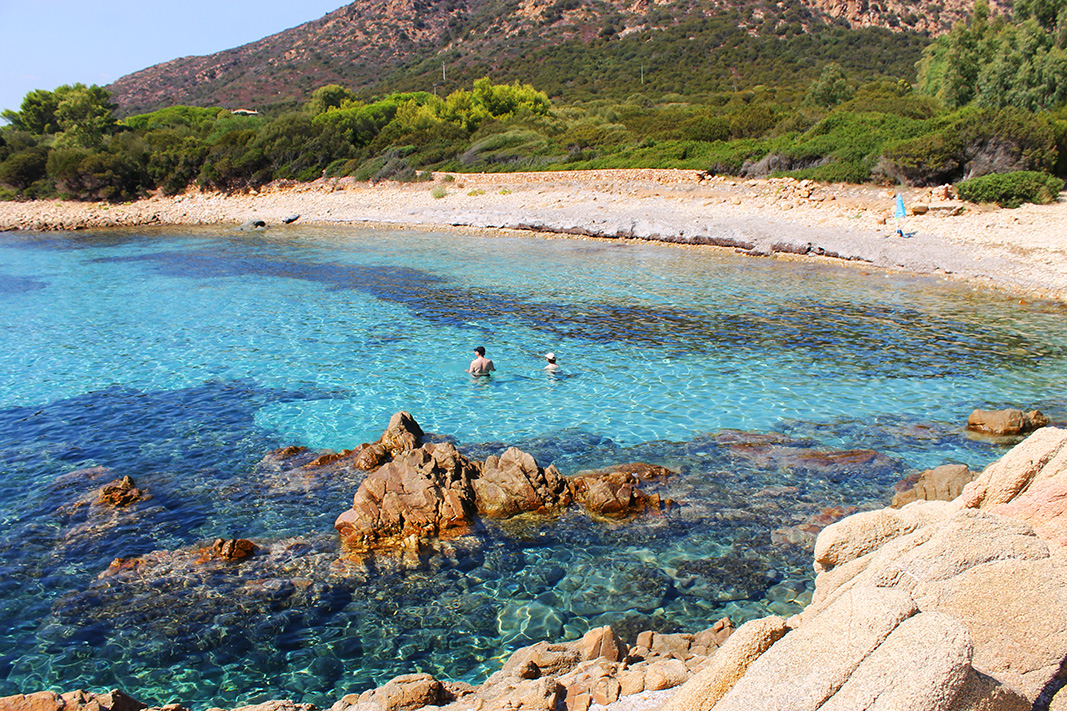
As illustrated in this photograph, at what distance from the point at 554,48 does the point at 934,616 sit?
3629 inches

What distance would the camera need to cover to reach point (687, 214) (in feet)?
102

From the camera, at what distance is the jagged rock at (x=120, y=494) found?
9211 millimetres

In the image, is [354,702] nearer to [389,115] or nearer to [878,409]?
[878,409]

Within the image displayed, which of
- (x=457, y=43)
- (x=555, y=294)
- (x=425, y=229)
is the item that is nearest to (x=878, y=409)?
(x=555, y=294)

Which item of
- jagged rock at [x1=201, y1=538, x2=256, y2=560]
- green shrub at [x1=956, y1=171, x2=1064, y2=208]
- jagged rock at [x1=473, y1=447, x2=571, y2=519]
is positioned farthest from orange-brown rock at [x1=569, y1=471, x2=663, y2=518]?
green shrub at [x1=956, y1=171, x2=1064, y2=208]

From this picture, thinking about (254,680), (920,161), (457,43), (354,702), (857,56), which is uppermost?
(457,43)

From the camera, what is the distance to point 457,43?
100 m

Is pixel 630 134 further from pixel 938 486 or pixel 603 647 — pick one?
pixel 603 647

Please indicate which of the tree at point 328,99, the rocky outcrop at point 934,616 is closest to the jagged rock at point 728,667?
the rocky outcrop at point 934,616

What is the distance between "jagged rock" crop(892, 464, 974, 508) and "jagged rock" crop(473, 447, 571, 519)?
4144 millimetres

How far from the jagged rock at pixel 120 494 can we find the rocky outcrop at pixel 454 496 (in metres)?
2.99

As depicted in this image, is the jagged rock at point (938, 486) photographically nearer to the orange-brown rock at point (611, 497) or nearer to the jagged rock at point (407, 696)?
the orange-brown rock at point (611, 497)

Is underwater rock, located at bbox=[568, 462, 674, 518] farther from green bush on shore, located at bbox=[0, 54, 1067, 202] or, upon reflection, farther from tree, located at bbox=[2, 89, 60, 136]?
tree, located at bbox=[2, 89, 60, 136]

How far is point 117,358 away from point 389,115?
148ft
